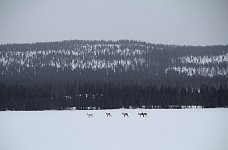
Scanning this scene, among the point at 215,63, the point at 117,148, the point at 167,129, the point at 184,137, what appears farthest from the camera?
the point at 215,63

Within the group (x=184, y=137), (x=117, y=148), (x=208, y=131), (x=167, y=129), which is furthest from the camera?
(x=167, y=129)

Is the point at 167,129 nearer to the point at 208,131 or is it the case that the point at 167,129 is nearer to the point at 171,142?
the point at 208,131

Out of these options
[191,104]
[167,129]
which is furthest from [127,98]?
[167,129]

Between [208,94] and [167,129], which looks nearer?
[167,129]

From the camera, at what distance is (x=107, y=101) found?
90.5 metres

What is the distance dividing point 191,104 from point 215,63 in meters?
→ 113

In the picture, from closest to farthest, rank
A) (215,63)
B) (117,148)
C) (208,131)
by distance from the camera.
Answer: (117,148)
(208,131)
(215,63)

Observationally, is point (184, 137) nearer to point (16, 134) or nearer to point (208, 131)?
point (208, 131)

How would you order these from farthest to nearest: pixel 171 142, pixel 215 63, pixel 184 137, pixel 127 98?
pixel 215 63
pixel 127 98
pixel 184 137
pixel 171 142

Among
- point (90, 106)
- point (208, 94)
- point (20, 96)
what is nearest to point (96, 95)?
point (90, 106)

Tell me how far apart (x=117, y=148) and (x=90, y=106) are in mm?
71759

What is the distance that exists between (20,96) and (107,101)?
53.2 feet

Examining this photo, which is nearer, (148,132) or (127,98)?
(148,132)

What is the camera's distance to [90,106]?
90750 mm
